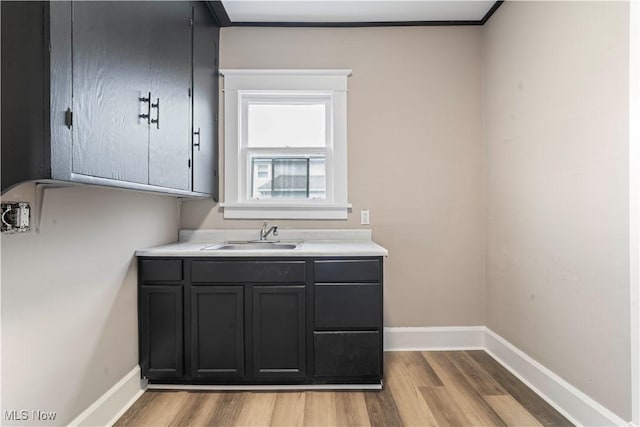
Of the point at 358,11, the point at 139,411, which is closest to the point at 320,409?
the point at 139,411

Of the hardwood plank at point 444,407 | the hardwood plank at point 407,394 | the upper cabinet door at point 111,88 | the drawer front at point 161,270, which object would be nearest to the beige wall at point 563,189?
the hardwood plank at point 444,407

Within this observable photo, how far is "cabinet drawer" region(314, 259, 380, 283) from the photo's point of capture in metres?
2.18

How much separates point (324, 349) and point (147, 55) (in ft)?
6.27

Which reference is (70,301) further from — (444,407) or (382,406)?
(444,407)

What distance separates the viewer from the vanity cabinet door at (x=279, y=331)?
2.16 m

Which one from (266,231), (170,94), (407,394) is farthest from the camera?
(266,231)

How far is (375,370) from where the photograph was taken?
214cm

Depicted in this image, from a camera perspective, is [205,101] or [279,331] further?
[205,101]

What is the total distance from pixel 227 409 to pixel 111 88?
5.88 feet

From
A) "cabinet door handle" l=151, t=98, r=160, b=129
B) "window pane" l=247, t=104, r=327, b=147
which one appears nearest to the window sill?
"window pane" l=247, t=104, r=327, b=147

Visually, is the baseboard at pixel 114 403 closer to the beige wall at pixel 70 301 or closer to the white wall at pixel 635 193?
the beige wall at pixel 70 301

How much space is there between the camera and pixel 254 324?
2156 millimetres

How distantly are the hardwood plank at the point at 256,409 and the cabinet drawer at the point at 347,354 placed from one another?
0.34m

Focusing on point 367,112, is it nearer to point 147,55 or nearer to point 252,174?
point 252,174
